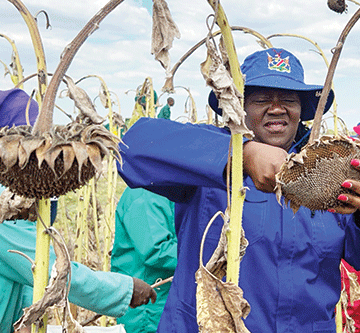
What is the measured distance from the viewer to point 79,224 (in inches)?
130

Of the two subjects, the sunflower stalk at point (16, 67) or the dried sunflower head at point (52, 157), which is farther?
the sunflower stalk at point (16, 67)

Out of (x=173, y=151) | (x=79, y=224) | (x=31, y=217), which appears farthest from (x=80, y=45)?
(x=79, y=224)

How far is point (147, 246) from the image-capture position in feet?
9.86

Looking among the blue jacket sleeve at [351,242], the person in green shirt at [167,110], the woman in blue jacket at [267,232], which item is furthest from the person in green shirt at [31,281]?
the person in green shirt at [167,110]

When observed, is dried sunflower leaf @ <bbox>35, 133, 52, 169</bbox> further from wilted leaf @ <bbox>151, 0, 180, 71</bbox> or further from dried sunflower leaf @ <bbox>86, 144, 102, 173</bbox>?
wilted leaf @ <bbox>151, 0, 180, 71</bbox>

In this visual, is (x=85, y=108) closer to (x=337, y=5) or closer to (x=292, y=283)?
(x=337, y=5)

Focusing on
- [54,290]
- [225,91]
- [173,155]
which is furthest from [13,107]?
[225,91]

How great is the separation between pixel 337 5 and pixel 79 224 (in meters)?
2.65

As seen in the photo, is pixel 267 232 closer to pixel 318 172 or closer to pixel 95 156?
pixel 318 172

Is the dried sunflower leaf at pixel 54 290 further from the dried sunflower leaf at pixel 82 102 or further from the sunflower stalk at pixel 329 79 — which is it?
the sunflower stalk at pixel 329 79

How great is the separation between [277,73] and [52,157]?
4.50ft

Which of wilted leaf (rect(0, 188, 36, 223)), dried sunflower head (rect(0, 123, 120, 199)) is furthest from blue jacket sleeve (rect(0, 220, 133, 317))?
dried sunflower head (rect(0, 123, 120, 199))

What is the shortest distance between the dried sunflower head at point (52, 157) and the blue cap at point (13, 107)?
0.65m

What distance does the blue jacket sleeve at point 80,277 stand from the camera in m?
1.44
